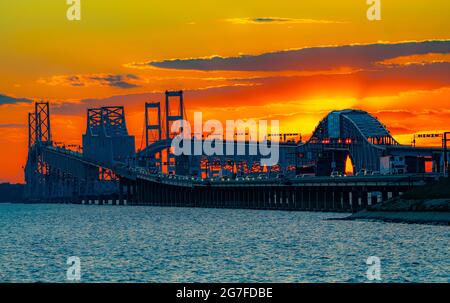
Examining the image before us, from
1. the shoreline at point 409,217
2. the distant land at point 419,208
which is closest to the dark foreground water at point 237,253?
the shoreline at point 409,217

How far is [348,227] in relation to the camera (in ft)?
407

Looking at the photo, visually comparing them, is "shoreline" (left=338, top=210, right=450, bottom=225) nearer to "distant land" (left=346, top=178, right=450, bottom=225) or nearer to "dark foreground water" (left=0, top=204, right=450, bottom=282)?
"distant land" (left=346, top=178, right=450, bottom=225)

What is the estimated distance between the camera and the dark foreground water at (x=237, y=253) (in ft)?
237

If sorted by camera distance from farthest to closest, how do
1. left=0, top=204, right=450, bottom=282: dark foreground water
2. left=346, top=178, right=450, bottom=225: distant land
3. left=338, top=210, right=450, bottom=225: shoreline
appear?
left=346, top=178, right=450, bottom=225: distant land → left=338, top=210, right=450, bottom=225: shoreline → left=0, top=204, right=450, bottom=282: dark foreground water

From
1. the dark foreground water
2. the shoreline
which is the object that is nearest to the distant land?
the shoreline

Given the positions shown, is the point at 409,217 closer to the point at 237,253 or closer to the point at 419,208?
the point at 419,208

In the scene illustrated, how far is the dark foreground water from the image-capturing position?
72312 mm

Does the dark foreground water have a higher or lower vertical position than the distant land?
lower

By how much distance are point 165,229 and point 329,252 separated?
162 feet

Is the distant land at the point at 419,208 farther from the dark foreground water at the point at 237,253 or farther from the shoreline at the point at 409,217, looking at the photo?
the dark foreground water at the point at 237,253

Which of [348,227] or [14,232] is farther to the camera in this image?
[14,232]

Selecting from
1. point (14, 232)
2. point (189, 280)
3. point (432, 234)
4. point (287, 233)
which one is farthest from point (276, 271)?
point (14, 232)

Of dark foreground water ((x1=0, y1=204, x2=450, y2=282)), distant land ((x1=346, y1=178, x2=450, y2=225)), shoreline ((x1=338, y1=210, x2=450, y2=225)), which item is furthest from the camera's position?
distant land ((x1=346, y1=178, x2=450, y2=225))
